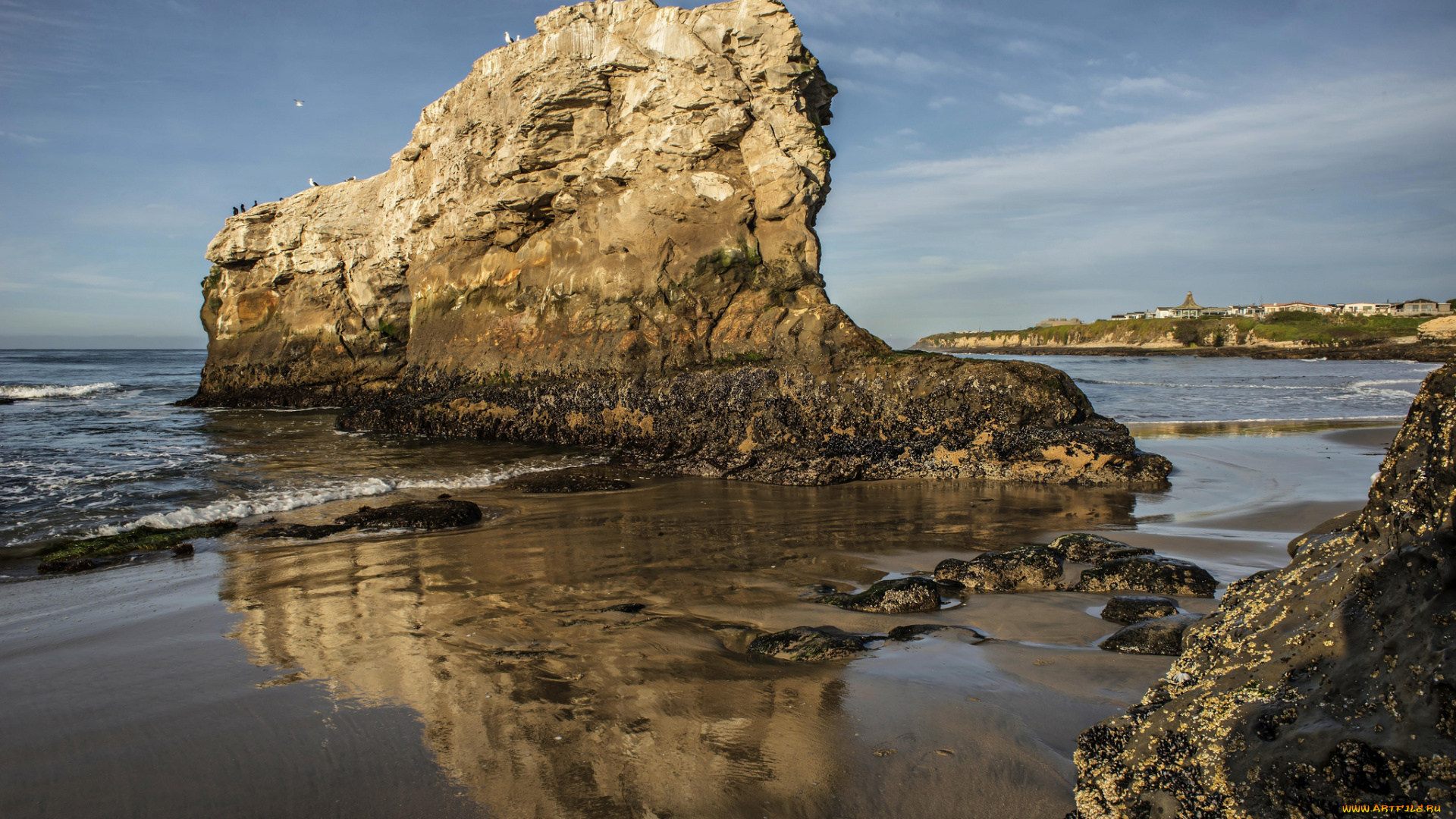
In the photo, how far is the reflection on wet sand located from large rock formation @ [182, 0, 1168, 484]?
10.7 feet

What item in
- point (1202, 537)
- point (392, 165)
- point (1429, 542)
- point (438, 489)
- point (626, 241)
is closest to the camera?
point (1429, 542)

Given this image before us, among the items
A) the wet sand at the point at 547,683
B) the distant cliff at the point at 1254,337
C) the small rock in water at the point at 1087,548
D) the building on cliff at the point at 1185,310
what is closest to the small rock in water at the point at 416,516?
the wet sand at the point at 547,683

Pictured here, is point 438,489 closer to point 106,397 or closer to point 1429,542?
point 1429,542

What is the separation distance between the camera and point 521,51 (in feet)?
48.3

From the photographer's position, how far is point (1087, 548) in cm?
563

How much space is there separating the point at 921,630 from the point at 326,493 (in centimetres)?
784

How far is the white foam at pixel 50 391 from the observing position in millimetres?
27453

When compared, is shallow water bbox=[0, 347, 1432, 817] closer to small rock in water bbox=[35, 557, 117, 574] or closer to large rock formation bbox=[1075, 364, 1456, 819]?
small rock in water bbox=[35, 557, 117, 574]

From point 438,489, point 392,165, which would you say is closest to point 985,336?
point 392,165

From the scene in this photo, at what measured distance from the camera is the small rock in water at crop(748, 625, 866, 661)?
12.5 feet

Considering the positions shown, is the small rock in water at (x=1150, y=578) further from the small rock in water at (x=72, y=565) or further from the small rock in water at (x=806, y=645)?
the small rock in water at (x=72, y=565)

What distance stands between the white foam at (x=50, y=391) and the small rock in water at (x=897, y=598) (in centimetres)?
3297

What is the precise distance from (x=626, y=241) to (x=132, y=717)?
433 inches

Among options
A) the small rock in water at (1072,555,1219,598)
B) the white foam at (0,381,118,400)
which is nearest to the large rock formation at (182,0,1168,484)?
the small rock in water at (1072,555,1219,598)
